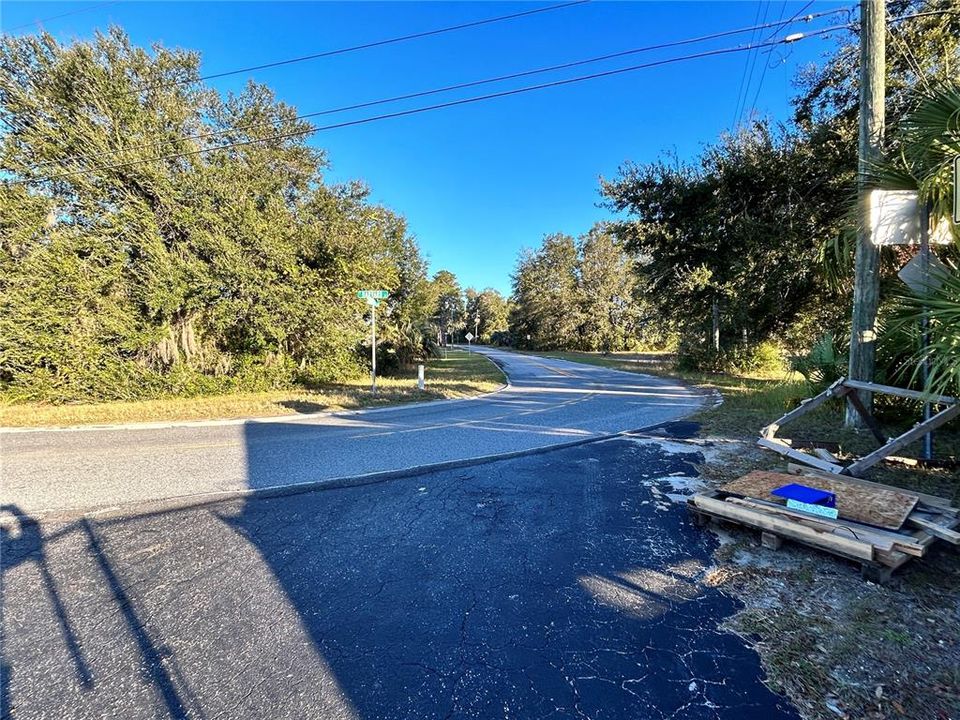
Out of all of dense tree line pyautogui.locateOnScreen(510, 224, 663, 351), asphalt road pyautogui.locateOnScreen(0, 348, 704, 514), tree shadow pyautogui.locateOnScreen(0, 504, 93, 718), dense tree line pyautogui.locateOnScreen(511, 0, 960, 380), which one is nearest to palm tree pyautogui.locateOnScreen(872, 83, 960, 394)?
dense tree line pyautogui.locateOnScreen(511, 0, 960, 380)

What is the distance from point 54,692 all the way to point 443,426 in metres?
6.38

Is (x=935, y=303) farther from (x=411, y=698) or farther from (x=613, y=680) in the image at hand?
(x=411, y=698)

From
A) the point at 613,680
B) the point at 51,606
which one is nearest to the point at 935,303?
the point at 613,680

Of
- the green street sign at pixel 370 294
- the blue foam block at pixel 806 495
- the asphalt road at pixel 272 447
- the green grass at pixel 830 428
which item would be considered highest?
the green street sign at pixel 370 294

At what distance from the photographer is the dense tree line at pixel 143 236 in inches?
415

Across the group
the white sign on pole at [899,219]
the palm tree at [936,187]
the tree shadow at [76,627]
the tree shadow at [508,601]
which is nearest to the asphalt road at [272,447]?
the tree shadow at [76,627]

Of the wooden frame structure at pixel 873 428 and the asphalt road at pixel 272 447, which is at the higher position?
the wooden frame structure at pixel 873 428

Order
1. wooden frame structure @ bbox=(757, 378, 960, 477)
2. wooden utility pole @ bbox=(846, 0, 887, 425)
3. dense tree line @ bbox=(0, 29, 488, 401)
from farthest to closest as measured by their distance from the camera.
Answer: dense tree line @ bbox=(0, 29, 488, 401) < wooden utility pole @ bbox=(846, 0, 887, 425) < wooden frame structure @ bbox=(757, 378, 960, 477)

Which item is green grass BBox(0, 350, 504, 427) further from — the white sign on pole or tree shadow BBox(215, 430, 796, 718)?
the white sign on pole

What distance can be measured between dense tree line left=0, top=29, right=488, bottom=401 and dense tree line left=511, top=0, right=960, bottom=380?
1192 centimetres

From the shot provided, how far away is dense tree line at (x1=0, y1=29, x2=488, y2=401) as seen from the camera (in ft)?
34.6

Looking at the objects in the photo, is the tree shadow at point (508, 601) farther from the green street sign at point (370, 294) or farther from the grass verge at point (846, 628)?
the green street sign at point (370, 294)

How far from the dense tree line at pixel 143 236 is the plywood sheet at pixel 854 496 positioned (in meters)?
10.7

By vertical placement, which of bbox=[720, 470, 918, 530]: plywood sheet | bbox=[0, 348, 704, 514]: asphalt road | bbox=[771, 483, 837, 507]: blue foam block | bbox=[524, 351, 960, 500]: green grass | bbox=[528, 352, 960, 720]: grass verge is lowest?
bbox=[0, 348, 704, 514]: asphalt road
